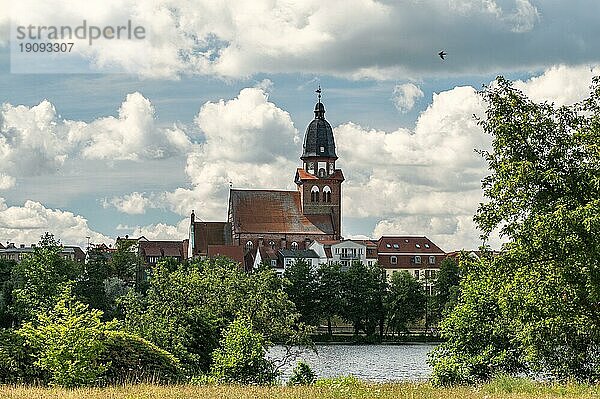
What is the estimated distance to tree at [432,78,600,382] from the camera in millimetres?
24156

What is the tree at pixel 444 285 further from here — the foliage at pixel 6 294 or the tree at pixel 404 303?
the foliage at pixel 6 294

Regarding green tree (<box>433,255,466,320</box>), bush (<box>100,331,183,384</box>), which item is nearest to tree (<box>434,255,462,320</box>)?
green tree (<box>433,255,466,320</box>)

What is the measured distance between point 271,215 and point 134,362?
121 meters

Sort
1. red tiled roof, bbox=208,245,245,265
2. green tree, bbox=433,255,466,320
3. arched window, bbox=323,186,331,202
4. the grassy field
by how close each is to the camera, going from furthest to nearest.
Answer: arched window, bbox=323,186,331,202 → red tiled roof, bbox=208,245,245,265 → green tree, bbox=433,255,466,320 → the grassy field

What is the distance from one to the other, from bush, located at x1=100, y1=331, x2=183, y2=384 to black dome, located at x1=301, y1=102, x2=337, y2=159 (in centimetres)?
12621

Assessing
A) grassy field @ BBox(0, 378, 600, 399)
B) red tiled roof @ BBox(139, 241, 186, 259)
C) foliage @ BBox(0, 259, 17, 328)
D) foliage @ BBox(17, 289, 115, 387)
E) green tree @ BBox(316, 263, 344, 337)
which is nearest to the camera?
grassy field @ BBox(0, 378, 600, 399)

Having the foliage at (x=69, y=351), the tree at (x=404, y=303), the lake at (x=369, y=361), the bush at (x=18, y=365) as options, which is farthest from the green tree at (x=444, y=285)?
the bush at (x=18, y=365)

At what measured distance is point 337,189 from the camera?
149625 mm

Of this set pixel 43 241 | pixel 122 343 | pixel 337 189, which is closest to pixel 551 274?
pixel 122 343

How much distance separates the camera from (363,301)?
93.6m

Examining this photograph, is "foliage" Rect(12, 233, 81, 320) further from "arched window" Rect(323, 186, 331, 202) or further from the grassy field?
"arched window" Rect(323, 186, 331, 202)

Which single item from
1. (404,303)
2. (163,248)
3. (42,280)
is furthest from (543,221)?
(163,248)

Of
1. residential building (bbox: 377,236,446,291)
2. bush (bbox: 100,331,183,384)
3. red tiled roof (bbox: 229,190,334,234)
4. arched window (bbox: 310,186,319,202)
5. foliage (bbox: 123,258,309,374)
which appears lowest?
bush (bbox: 100,331,183,384)

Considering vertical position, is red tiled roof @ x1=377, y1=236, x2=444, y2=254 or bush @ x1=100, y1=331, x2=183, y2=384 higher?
red tiled roof @ x1=377, y1=236, x2=444, y2=254
